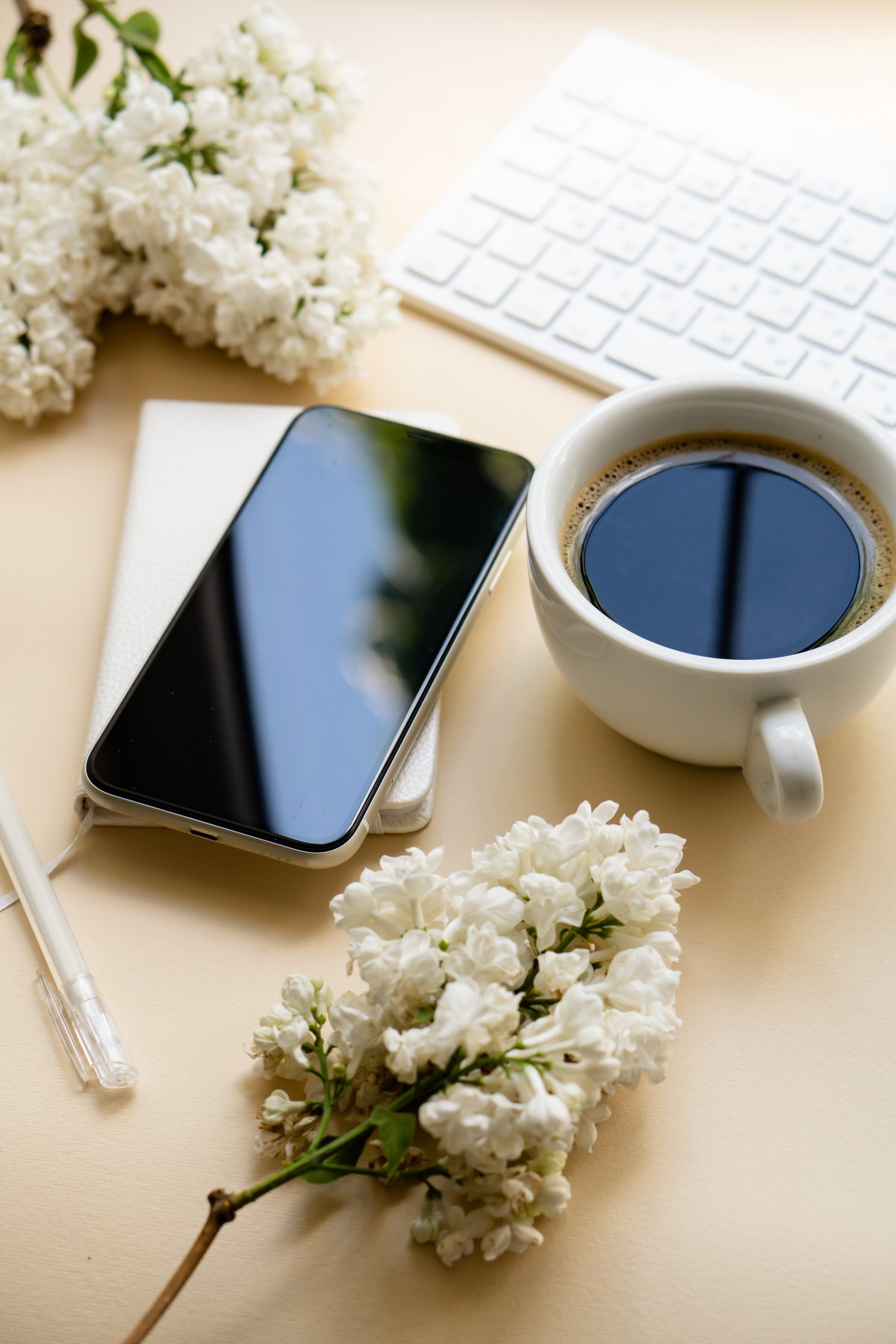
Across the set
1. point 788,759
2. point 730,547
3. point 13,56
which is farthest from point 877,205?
point 13,56

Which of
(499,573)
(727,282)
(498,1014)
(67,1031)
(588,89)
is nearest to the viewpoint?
(498,1014)

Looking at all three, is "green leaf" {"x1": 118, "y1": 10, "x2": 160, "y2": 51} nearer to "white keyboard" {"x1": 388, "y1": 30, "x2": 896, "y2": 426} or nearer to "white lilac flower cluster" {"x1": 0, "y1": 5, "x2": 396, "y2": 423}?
"white lilac flower cluster" {"x1": 0, "y1": 5, "x2": 396, "y2": 423}

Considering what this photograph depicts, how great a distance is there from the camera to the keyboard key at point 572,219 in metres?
0.74

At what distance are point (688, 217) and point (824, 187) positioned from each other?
0.32 feet

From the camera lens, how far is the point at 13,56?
0.75 m

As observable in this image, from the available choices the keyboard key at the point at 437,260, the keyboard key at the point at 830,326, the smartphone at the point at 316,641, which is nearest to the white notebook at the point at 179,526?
the smartphone at the point at 316,641

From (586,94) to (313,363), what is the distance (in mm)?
321

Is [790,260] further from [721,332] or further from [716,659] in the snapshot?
[716,659]

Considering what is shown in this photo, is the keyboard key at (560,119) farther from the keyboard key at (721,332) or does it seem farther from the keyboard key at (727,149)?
the keyboard key at (721,332)

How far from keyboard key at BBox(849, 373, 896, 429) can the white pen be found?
0.50 meters

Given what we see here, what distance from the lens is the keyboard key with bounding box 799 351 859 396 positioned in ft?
2.15

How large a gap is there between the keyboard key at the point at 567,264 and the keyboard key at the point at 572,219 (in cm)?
1

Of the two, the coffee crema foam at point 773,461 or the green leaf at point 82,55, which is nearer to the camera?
the coffee crema foam at point 773,461

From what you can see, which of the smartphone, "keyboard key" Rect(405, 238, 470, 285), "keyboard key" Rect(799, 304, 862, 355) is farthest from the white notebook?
"keyboard key" Rect(799, 304, 862, 355)
